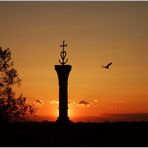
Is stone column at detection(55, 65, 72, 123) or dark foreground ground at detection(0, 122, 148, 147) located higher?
stone column at detection(55, 65, 72, 123)

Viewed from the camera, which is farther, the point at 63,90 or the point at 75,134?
the point at 63,90

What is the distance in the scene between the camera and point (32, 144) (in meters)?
24.7

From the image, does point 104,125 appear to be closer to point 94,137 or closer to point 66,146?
point 94,137

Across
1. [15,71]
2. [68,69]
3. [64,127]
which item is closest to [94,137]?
[64,127]

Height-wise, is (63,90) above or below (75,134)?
above

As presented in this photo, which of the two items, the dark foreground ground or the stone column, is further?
the stone column

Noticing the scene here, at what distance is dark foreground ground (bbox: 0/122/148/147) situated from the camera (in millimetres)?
24781

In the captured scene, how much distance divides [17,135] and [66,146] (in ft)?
10.7

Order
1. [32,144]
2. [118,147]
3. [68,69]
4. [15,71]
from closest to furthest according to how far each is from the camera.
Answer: [118,147]
[32,144]
[68,69]
[15,71]

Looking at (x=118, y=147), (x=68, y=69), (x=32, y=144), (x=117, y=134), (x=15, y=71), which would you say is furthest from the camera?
(x=15, y=71)

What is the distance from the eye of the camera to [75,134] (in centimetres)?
2669

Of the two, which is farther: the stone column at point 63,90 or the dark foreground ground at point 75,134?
the stone column at point 63,90

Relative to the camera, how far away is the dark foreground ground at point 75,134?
2478cm

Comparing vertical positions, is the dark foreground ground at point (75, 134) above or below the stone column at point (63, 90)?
below
